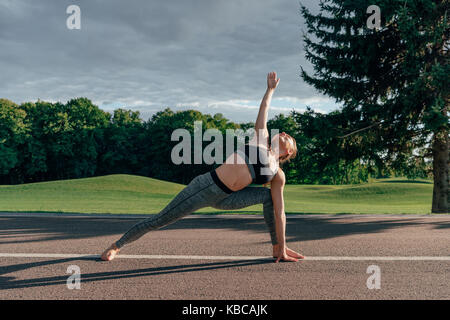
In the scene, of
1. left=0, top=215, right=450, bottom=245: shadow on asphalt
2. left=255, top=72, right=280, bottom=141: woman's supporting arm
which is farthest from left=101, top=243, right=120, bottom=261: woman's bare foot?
left=255, top=72, right=280, bottom=141: woman's supporting arm

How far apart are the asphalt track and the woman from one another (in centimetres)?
49

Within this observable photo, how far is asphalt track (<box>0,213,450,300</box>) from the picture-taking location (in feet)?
9.82

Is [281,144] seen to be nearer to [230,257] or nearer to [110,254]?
[230,257]

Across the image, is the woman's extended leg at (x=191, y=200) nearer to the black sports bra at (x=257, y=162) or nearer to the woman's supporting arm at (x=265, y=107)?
the black sports bra at (x=257, y=162)

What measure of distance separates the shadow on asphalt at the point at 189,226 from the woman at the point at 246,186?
5.50 feet

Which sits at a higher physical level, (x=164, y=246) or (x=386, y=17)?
(x=386, y=17)

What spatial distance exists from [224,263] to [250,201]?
88 centimetres

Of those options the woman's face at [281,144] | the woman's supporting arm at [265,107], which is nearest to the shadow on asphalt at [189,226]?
the woman's face at [281,144]

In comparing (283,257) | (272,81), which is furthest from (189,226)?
(272,81)

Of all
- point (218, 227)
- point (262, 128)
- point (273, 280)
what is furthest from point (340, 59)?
point (273, 280)

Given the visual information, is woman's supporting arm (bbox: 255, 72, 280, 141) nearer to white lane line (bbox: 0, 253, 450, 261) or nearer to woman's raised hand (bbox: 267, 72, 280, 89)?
woman's raised hand (bbox: 267, 72, 280, 89)
